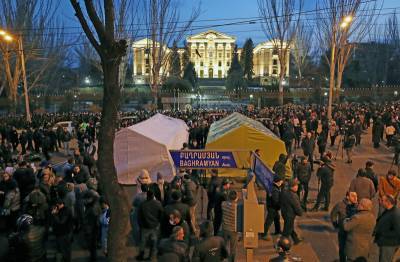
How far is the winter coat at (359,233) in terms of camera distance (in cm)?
507

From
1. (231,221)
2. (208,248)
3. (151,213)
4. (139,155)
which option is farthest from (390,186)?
(139,155)

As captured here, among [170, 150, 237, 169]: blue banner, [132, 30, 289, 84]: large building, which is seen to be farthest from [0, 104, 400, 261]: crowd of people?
[132, 30, 289, 84]: large building

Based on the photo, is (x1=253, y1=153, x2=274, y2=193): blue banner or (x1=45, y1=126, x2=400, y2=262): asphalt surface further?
(x1=45, y1=126, x2=400, y2=262): asphalt surface

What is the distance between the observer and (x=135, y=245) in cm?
709

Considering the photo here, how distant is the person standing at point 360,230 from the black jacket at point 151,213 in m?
2.72

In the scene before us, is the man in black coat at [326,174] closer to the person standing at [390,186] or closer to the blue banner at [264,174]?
the person standing at [390,186]

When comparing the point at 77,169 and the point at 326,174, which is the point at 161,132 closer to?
the point at 77,169

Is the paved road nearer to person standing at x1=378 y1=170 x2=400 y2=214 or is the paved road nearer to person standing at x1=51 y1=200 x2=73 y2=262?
person standing at x1=378 y1=170 x2=400 y2=214

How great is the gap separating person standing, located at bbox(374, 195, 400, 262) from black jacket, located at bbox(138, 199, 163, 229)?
312 centimetres

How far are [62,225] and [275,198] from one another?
3625 mm

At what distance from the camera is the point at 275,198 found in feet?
23.2

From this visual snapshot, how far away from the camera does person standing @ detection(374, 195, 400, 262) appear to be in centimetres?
506

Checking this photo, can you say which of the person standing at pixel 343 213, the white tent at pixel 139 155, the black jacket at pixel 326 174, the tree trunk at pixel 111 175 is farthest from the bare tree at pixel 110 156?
the white tent at pixel 139 155

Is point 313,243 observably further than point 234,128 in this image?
No
